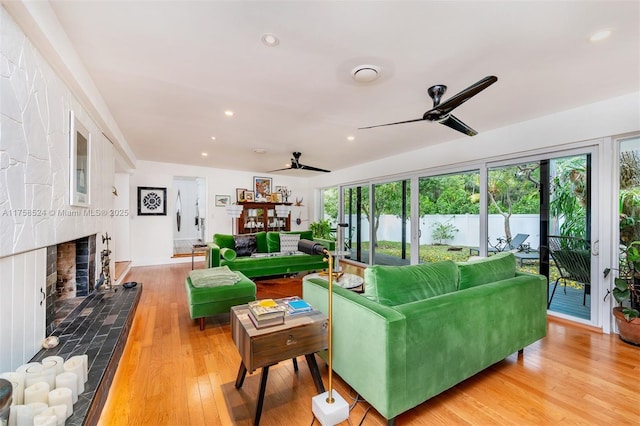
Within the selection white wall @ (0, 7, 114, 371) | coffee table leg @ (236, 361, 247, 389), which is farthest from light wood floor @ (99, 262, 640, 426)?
white wall @ (0, 7, 114, 371)

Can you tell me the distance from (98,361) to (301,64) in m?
2.51

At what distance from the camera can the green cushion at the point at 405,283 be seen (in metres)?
1.71

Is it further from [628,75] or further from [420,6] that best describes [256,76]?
[628,75]

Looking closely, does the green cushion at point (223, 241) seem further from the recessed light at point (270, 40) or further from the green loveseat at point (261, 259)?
the recessed light at point (270, 40)

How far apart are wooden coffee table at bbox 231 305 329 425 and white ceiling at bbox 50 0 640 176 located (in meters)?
1.89

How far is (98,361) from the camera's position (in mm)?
1692

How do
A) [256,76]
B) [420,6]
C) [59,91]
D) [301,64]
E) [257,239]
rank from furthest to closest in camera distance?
[257,239] < [256,76] < [301,64] < [59,91] < [420,6]

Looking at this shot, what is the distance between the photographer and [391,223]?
5891mm

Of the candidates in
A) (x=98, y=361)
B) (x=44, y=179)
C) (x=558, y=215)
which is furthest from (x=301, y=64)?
(x=558, y=215)

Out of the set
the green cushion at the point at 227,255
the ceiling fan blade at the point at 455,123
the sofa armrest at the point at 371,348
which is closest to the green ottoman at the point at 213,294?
the green cushion at the point at 227,255

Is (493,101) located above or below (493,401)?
above

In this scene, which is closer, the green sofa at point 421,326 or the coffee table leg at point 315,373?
the green sofa at point 421,326

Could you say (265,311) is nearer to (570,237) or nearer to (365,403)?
(365,403)

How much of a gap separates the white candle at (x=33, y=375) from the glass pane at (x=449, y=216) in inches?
190
